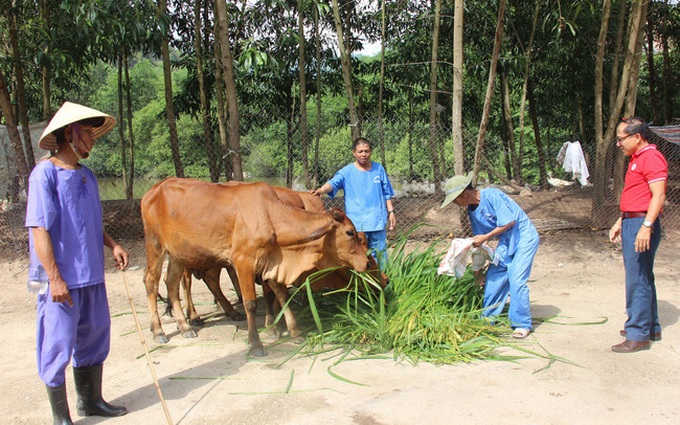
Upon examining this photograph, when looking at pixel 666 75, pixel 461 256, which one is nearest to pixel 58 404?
pixel 461 256

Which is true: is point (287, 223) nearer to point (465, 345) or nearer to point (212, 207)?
point (212, 207)

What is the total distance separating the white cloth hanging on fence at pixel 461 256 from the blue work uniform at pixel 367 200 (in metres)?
0.95

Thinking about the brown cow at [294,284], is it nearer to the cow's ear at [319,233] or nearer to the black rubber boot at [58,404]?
the cow's ear at [319,233]

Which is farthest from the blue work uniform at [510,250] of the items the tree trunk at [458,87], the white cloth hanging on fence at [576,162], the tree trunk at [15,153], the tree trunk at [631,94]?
the tree trunk at [15,153]

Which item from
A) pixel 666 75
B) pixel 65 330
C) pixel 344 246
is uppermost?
pixel 666 75

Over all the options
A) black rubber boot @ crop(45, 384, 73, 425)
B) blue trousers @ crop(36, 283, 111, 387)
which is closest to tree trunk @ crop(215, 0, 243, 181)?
blue trousers @ crop(36, 283, 111, 387)

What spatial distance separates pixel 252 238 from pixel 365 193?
1.32m

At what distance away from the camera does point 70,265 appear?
3469mm

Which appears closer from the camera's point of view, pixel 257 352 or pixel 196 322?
pixel 257 352

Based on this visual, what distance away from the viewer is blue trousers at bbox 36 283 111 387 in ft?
11.1

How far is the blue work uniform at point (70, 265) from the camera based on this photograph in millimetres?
3361

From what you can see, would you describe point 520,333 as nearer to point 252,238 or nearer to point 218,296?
point 252,238

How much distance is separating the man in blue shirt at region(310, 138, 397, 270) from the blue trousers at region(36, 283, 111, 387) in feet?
8.65

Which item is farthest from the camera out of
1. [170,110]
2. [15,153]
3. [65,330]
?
[170,110]
